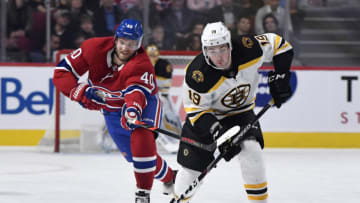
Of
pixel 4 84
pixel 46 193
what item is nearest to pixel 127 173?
pixel 46 193

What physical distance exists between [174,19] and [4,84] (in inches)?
69.0

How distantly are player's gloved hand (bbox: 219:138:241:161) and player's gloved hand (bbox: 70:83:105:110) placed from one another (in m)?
0.76

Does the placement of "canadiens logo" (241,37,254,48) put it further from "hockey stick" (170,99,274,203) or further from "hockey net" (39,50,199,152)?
"hockey net" (39,50,199,152)

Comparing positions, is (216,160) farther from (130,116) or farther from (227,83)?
(130,116)

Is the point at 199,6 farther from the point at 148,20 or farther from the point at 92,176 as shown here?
the point at 92,176

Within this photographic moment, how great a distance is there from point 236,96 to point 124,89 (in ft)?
2.47

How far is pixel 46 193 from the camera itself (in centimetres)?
447

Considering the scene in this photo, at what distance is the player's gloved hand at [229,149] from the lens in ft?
10.9

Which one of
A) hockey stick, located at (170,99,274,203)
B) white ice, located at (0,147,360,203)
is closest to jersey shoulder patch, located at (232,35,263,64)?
hockey stick, located at (170,99,274,203)

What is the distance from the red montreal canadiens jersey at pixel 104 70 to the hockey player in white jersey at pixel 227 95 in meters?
0.43

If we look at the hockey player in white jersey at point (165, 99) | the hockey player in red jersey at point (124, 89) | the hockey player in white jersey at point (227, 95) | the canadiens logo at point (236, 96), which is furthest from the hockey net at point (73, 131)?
the canadiens logo at point (236, 96)

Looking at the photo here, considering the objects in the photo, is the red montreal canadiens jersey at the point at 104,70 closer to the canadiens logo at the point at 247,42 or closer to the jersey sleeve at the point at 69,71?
the jersey sleeve at the point at 69,71

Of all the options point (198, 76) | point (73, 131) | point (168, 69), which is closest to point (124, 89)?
point (198, 76)

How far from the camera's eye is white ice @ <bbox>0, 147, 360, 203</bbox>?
4332mm
